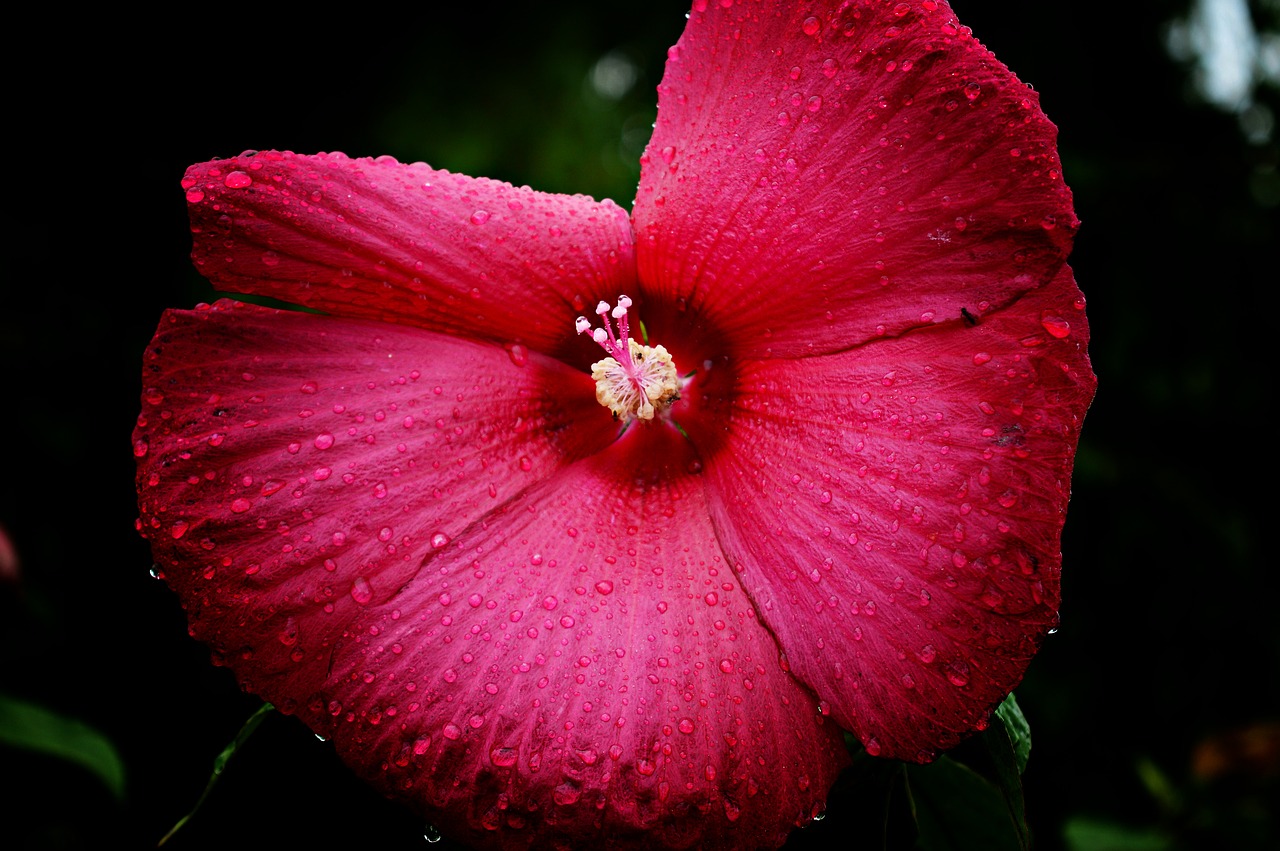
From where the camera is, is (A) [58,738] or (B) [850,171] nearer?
(B) [850,171]

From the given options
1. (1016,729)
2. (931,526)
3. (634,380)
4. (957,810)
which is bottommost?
(957,810)

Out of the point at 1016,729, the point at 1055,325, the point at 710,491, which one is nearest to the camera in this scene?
the point at 1055,325

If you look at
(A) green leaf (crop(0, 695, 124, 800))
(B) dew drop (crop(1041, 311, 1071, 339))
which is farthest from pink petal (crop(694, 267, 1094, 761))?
(A) green leaf (crop(0, 695, 124, 800))

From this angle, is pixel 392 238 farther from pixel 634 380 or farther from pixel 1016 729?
pixel 1016 729

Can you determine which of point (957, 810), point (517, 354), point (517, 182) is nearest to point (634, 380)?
point (517, 354)

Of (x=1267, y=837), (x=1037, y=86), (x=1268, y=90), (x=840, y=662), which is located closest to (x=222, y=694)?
(x=840, y=662)

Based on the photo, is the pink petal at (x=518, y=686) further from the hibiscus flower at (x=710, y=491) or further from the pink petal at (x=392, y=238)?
the pink petal at (x=392, y=238)

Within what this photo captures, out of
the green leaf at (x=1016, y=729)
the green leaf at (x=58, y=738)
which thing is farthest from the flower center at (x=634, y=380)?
the green leaf at (x=58, y=738)

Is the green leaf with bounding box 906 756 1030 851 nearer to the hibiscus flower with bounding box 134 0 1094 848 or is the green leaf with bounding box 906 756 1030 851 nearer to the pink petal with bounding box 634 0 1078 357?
the hibiscus flower with bounding box 134 0 1094 848
